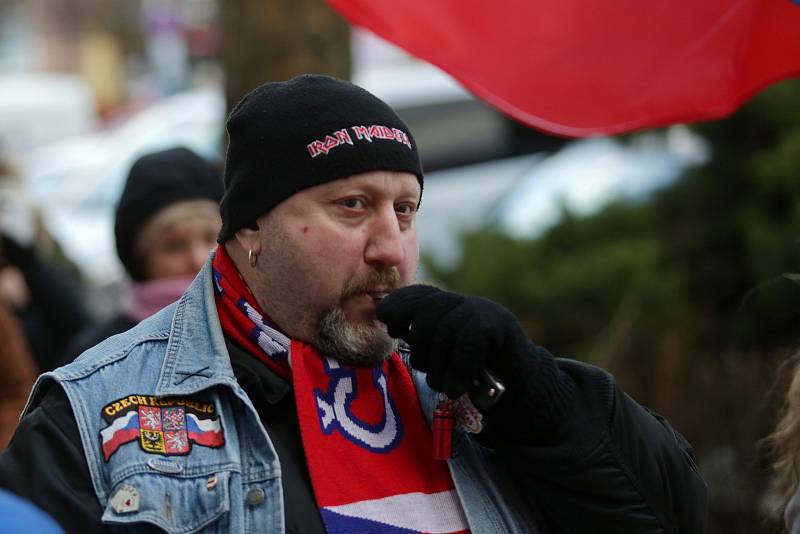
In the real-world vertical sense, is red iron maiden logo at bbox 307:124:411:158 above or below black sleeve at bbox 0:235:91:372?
above

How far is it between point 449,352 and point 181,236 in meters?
2.01

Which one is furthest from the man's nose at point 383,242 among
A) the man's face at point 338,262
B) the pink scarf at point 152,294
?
the pink scarf at point 152,294

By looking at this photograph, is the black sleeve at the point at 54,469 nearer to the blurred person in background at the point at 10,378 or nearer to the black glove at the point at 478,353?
the black glove at the point at 478,353

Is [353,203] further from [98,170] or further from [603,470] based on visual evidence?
[98,170]

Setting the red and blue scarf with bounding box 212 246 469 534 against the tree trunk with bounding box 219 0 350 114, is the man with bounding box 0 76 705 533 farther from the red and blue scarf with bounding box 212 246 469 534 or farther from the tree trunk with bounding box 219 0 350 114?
the tree trunk with bounding box 219 0 350 114

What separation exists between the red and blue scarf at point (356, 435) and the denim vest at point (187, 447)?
43mm

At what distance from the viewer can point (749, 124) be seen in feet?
21.3

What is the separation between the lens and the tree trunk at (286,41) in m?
4.61

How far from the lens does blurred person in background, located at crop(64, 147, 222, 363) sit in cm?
385

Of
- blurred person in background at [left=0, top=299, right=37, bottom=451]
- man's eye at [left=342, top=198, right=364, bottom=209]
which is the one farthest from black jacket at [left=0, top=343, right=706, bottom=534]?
blurred person in background at [left=0, top=299, right=37, bottom=451]

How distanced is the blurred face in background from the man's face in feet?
5.33

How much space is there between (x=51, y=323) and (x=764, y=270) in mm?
3480

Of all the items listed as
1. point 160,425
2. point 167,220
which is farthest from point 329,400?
point 167,220

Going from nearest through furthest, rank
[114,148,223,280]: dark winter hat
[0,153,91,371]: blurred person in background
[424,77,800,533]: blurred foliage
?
1. [114,148,223,280]: dark winter hat
2. [424,77,800,533]: blurred foliage
3. [0,153,91,371]: blurred person in background
